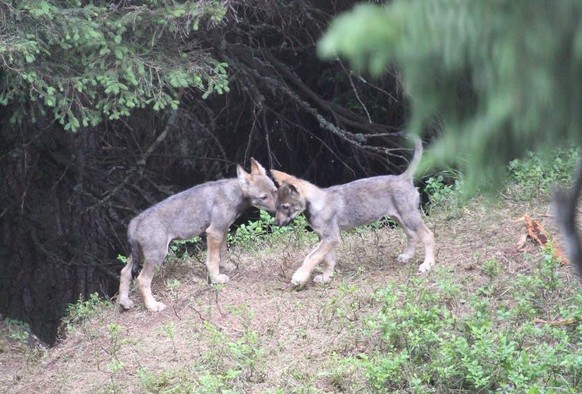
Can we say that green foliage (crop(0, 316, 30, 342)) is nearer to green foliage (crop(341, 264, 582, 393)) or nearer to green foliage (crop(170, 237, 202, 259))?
green foliage (crop(170, 237, 202, 259))

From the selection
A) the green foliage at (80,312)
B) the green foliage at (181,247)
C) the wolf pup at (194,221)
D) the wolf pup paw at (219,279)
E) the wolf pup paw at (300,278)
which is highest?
the wolf pup at (194,221)

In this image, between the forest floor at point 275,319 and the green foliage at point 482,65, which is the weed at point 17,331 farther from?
the green foliage at point 482,65

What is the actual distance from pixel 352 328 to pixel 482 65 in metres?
5.40

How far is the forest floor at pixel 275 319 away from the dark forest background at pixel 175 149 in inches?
91.5

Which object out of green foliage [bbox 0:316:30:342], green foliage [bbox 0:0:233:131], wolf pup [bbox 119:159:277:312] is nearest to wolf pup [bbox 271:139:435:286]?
wolf pup [bbox 119:159:277:312]

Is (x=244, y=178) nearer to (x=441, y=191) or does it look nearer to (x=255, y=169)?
(x=255, y=169)

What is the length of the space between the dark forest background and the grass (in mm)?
2472

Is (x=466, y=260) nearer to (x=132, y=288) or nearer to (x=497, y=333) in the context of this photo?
(x=497, y=333)

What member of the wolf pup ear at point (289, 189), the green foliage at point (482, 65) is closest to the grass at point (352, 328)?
the wolf pup ear at point (289, 189)

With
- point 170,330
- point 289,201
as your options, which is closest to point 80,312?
point 170,330

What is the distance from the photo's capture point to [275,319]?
26.7ft

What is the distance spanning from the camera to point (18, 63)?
8086mm

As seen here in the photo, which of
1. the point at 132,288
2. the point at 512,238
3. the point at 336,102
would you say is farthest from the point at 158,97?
the point at 336,102

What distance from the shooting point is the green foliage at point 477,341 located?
20.9 ft
